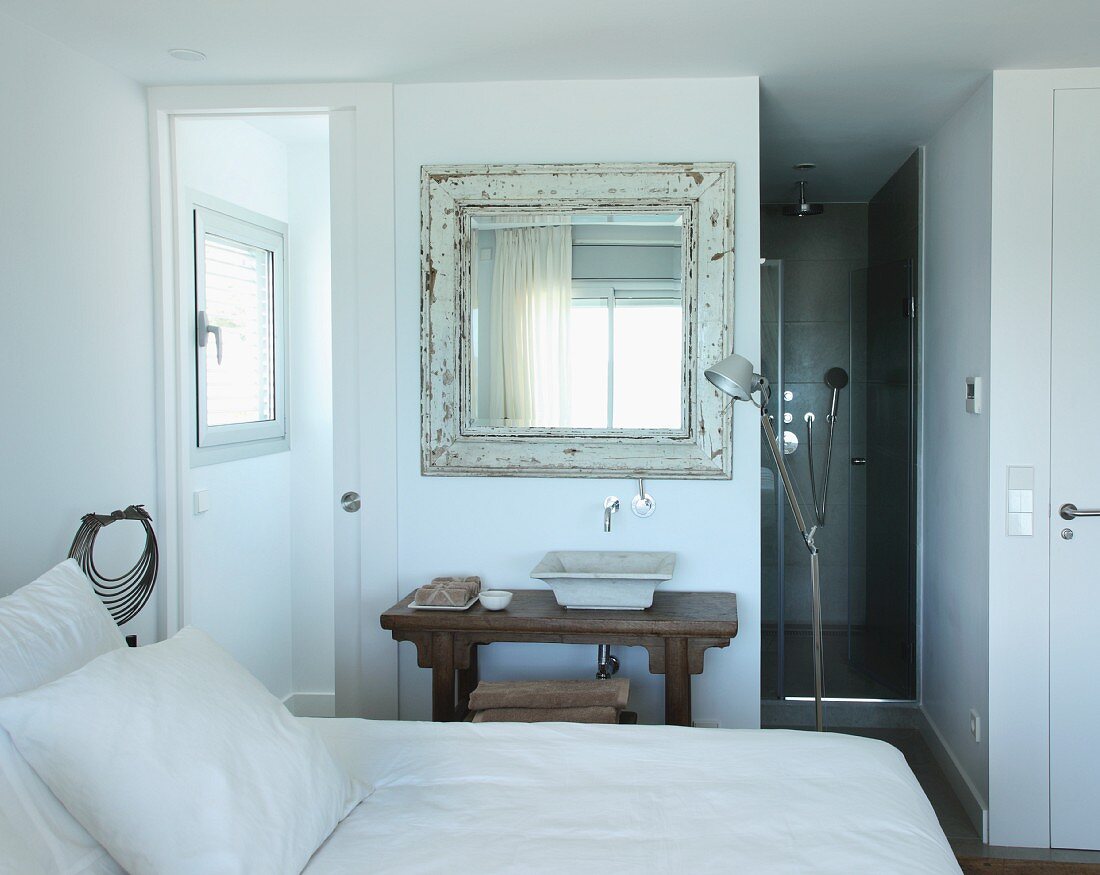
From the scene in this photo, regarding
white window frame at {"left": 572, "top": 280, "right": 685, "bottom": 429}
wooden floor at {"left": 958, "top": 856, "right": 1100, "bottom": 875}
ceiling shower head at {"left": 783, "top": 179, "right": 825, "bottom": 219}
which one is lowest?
wooden floor at {"left": 958, "top": 856, "right": 1100, "bottom": 875}

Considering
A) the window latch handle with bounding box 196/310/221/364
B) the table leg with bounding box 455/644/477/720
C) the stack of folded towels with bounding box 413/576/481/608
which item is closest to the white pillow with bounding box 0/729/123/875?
the stack of folded towels with bounding box 413/576/481/608

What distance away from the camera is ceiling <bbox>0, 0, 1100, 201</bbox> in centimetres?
251

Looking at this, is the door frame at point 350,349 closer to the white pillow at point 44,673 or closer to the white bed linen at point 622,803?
the white bed linen at point 622,803

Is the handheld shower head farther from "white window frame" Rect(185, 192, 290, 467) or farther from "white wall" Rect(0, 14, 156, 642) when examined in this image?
"white wall" Rect(0, 14, 156, 642)

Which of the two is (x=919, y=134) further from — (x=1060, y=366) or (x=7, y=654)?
(x=7, y=654)

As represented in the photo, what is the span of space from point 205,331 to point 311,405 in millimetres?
690

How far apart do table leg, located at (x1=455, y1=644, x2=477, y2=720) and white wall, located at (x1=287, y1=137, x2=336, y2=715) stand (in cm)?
118

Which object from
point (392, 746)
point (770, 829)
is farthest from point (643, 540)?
point (770, 829)

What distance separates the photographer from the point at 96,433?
9.81 ft

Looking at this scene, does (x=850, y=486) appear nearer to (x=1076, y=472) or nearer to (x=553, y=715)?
(x=1076, y=472)

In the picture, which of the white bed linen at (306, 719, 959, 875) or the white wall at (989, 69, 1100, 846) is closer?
the white bed linen at (306, 719, 959, 875)

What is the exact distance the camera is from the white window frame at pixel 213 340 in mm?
3527

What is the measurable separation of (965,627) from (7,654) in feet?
9.75

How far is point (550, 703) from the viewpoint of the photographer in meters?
2.70
